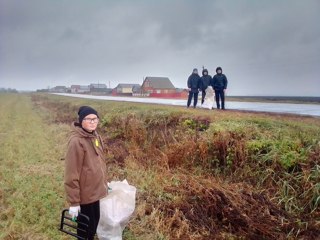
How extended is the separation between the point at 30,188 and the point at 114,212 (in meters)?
3.31

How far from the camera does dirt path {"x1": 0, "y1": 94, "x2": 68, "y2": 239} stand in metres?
4.72

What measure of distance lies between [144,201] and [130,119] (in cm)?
633

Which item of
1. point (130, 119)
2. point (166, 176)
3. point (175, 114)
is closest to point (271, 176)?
point (166, 176)

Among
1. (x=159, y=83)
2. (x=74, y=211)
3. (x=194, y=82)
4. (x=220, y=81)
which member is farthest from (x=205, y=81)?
(x=159, y=83)

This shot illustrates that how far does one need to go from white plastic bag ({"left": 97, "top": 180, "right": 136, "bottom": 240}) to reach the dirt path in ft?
3.25

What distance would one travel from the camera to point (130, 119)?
453 inches

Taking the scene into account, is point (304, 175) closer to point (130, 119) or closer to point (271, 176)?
point (271, 176)

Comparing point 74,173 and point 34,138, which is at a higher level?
point 74,173

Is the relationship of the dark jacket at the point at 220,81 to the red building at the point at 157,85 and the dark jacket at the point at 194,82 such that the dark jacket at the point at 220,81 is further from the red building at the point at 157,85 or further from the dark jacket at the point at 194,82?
the red building at the point at 157,85

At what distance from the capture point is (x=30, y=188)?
6.35 metres

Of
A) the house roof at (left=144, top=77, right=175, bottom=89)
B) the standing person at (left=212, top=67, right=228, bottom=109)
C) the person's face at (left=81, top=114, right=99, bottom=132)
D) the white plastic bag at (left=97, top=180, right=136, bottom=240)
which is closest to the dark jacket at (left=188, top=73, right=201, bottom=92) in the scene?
the standing person at (left=212, top=67, right=228, bottom=109)

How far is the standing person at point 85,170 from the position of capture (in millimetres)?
3424

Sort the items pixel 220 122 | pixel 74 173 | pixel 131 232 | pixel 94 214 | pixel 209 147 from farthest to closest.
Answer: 1. pixel 220 122
2. pixel 209 147
3. pixel 131 232
4. pixel 94 214
5. pixel 74 173

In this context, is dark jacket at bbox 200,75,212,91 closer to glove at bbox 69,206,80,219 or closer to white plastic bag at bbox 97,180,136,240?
white plastic bag at bbox 97,180,136,240
